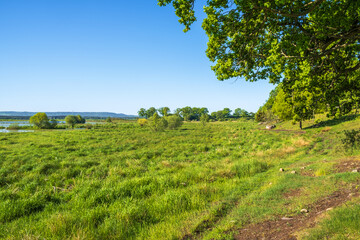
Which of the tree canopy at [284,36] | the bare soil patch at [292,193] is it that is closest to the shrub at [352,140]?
the tree canopy at [284,36]

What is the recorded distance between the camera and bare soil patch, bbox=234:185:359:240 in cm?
427

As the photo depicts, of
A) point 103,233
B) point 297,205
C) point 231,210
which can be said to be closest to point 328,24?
point 297,205

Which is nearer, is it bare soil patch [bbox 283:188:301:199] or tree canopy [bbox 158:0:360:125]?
tree canopy [bbox 158:0:360:125]

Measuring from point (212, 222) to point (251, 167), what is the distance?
7.65m

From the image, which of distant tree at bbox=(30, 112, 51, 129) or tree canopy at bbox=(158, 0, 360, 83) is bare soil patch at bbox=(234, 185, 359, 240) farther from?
distant tree at bbox=(30, 112, 51, 129)

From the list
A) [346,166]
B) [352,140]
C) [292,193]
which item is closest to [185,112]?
[352,140]

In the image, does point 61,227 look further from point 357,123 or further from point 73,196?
point 357,123

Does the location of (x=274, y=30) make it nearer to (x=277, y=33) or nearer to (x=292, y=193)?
(x=277, y=33)

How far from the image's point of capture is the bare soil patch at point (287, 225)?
168 inches

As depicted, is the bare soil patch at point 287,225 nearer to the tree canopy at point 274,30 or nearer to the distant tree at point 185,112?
the tree canopy at point 274,30

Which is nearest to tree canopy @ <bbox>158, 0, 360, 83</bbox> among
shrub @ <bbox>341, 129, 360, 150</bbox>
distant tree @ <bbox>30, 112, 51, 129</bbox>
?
shrub @ <bbox>341, 129, 360, 150</bbox>

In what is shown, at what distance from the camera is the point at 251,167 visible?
1230cm

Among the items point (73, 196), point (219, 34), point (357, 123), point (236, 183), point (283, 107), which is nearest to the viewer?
point (219, 34)

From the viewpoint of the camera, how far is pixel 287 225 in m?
4.66
